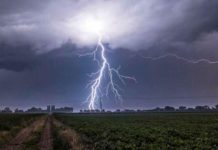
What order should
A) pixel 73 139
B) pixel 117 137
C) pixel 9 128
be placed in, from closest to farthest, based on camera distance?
pixel 73 139 < pixel 117 137 < pixel 9 128

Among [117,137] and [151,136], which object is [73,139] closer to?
[117,137]

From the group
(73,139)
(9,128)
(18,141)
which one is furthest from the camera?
(9,128)

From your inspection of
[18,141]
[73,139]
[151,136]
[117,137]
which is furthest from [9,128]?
[151,136]

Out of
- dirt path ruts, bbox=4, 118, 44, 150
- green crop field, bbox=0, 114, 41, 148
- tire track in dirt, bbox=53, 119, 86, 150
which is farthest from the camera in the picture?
green crop field, bbox=0, 114, 41, 148

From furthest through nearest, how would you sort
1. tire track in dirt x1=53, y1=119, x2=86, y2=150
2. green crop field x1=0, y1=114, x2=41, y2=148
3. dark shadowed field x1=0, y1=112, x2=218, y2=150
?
1. green crop field x1=0, y1=114, x2=41, y2=148
2. dark shadowed field x1=0, y1=112, x2=218, y2=150
3. tire track in dirt x1=53, y1=119, x2=86, y2=150

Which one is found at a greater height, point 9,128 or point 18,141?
point 9,128

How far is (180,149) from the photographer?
17.6 metres

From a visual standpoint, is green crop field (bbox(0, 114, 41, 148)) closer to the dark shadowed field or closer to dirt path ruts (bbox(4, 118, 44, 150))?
the dark shadowed field

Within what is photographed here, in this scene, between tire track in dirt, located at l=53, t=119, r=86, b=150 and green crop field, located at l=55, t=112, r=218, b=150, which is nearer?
green crop field, located at l=55, t=112, r=218, b=150

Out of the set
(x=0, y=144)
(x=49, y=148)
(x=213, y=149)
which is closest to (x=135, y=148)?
(x=213, y=149)

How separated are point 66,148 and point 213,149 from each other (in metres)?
9.36

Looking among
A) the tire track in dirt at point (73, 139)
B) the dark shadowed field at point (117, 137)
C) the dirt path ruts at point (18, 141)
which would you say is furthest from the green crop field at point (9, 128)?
the tire track in dirt at point (73, 139)

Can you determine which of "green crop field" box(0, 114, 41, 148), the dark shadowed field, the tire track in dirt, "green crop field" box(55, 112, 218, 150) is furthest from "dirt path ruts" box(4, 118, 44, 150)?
"green crop field" box(55, 112, 218, 150)

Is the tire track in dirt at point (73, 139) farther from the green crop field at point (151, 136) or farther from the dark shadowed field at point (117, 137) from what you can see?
the green crop field at point (151, 136)
